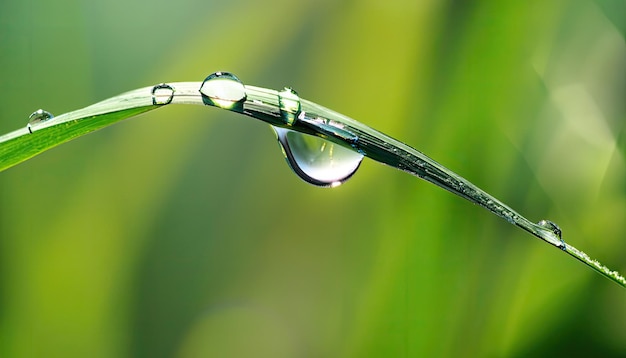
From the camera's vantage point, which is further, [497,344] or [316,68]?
[316,68]

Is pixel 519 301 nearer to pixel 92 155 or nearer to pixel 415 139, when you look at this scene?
pixel 415 139

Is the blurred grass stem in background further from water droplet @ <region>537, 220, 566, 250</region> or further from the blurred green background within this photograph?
the blurred green background

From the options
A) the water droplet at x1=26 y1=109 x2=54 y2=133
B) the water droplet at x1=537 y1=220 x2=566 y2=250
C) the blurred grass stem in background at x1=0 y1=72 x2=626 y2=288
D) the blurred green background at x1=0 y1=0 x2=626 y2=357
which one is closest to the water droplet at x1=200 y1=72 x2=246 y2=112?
the blurred grass stem in background at x1=0 y1=72 x2=626 y2=288

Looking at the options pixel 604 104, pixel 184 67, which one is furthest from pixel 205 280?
pixel 604 104

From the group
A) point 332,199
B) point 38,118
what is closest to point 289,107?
point 38,118

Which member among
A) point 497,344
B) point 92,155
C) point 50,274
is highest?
point 92,155

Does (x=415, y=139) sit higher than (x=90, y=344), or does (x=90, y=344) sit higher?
(x=415, y=139)

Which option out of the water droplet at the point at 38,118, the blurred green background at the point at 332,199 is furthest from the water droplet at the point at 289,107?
the blurred green background at the point at 332,199
